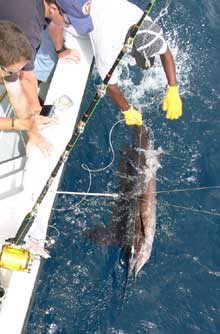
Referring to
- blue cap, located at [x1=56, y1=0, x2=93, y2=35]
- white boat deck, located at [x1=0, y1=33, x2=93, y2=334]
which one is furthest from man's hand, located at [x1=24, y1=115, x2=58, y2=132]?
blue cap, located at [x1=56, y1=0, x2=93, y2=35]

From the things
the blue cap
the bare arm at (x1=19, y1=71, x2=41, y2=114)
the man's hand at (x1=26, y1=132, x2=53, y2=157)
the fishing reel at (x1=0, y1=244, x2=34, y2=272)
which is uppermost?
the blue cap

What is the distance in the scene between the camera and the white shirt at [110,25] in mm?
4102

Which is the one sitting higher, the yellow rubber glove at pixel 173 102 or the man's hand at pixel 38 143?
the yellow rubber glove at pixel 173 102

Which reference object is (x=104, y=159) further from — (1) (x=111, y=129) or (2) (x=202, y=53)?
(2) (x=202, y=53)

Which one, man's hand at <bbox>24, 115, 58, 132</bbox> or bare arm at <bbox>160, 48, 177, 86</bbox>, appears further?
bare arm at <bbox>160, 48, 177, 86</bbox>

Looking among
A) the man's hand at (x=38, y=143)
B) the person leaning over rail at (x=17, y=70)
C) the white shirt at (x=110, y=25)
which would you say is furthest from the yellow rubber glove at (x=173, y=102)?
the man's hand at (x=38, y=143)

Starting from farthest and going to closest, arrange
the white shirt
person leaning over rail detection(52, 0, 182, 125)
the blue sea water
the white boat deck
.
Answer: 1. the blue sea water
2. the white shirt
3. person leaning over rail detection(52, 0, 182, 125)
4. the white boat deck

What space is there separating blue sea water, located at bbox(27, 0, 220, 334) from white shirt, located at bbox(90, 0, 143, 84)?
1043 mm

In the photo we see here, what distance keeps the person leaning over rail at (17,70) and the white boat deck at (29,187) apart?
0.14 meters

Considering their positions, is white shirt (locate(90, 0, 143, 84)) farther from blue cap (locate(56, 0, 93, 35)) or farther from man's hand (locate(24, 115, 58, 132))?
man's hand (locate(24, 115, 58, 132))

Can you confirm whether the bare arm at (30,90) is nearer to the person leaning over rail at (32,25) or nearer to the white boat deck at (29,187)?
the person leaning over rail at (32,25)

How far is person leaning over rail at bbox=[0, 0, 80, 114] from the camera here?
3.58 m

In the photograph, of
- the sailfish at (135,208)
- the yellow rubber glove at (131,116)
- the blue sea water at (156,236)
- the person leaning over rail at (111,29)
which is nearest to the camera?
the person leaning over rail at (111,29)

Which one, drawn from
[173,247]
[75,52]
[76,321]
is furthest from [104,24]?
[76,321]
